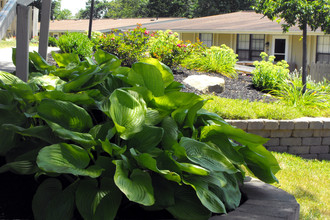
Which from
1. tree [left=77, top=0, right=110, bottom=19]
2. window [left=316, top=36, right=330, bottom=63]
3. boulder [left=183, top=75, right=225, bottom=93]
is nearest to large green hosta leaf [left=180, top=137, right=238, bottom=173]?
boulder [left=183, top=75, right=225, bottom=93]

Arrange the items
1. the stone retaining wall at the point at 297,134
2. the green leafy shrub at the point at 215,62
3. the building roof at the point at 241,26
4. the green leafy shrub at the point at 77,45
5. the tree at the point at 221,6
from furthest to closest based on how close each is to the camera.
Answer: the tree at the point at 221,6 → the building roof at the point at 241,26 → the green leafy shrub at the point at 215,62 → the green leafy shrub at the point at 77,45 → the stone retaining wall at the point at 297,134

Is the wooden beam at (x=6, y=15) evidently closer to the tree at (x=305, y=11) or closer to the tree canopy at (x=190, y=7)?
the tree at (x=305, y=11)

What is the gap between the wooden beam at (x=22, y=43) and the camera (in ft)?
7.68

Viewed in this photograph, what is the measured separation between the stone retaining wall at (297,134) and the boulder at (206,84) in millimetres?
2836

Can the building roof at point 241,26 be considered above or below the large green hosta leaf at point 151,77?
above

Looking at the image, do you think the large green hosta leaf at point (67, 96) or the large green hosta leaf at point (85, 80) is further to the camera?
the large green hosta leaf at point (85, 80)

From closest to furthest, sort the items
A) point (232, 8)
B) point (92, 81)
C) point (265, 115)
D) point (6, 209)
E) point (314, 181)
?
1. point (6, 209)
2. point (92, 81)
3. point (314, 181)
4. point (265, 115)
5. point (232, 8)

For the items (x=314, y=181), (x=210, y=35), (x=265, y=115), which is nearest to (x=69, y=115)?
(x=314, y=181)

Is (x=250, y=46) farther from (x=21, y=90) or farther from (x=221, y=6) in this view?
(x=21, y=90)

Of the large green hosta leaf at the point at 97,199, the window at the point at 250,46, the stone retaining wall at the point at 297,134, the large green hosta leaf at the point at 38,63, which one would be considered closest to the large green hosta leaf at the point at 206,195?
the large green hosta leaf at the point at 97,199

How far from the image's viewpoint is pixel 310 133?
21.2ft

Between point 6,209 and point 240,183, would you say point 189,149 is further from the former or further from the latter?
point 6,209

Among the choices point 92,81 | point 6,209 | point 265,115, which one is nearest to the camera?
point 6,209

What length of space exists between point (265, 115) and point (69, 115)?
513cm
